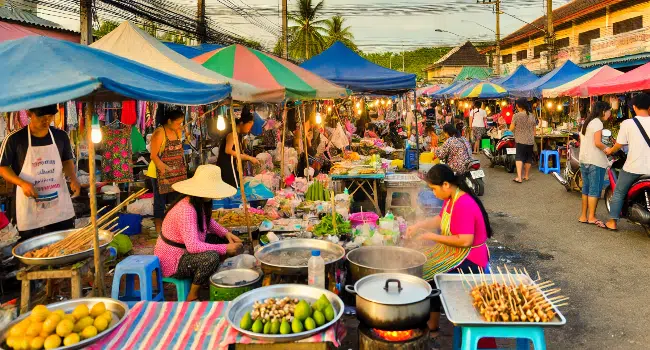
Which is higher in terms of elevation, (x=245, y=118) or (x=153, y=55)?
(x=153, y=55)

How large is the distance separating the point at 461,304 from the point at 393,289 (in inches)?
18.2

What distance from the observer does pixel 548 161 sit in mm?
13758

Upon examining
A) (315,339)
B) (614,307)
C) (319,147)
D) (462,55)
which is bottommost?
(614,307)

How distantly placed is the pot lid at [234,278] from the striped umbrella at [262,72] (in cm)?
253

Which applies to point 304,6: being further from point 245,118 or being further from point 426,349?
point 426,349

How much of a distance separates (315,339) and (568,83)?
48.4 feet

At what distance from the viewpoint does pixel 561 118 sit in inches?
921

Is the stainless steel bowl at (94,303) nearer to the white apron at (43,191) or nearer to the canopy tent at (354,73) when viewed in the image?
the white apron at (43,191)

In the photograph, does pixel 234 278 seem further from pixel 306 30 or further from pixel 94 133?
pixel 306 30

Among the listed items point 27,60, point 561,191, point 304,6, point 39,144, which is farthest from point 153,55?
point 304,6

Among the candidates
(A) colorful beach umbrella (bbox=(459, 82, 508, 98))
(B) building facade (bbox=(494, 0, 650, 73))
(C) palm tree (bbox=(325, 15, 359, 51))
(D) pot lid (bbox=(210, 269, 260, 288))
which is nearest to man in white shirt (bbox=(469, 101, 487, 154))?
(A) colorful beach umbrella (bbox=(459, 82, 508, 98))

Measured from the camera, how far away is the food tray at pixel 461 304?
9.28ft

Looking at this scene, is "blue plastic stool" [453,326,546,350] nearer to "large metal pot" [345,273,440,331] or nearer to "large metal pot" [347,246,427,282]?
"large metal pot" [345,273,440,331]

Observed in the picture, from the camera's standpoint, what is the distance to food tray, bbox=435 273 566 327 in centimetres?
283
